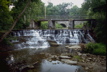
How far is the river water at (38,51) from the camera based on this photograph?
7.56 meters

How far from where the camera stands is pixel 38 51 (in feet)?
40.9

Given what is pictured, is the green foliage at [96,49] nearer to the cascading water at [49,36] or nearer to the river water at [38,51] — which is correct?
the river water at [38,51]

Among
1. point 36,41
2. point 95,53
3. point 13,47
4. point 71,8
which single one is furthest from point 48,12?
point 95,53

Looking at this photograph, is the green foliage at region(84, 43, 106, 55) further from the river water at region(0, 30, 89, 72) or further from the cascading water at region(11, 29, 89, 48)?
the cascading water at region(11, 29, 89, 48)

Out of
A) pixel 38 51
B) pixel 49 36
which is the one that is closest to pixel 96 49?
pixel 38 51

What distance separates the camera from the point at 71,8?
201 feet

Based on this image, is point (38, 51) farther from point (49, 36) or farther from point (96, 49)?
point (49, 36)

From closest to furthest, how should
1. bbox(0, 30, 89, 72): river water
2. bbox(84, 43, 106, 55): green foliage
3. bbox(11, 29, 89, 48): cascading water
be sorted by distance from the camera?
bbox(0, 30, 89, 72): river water, bbox(84, 43, 106, 55): green foliage, bbox(11, 29, 89, 48): cascading water

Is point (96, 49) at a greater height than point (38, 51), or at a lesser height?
greater

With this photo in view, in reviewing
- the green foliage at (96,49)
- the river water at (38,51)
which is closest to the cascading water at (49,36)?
the river water at (38,51)

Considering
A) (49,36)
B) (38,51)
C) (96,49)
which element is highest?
(49,36)

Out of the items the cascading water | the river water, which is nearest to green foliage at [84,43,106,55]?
the river water

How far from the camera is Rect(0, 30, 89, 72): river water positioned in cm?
756

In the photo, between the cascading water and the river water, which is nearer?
the river water
